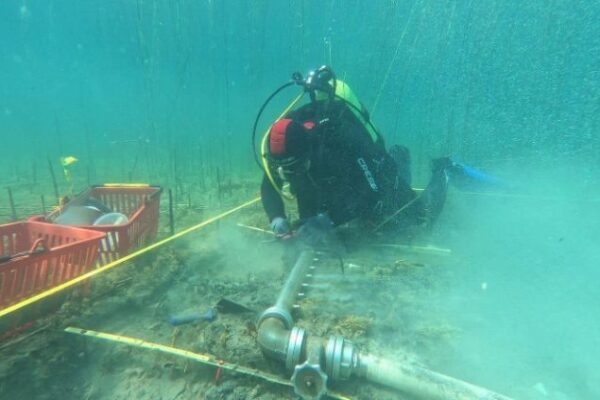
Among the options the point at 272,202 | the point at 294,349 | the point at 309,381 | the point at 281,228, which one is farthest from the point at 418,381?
the point at 272,202

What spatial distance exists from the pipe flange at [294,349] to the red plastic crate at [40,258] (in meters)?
2.30

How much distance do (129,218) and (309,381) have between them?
4.01m

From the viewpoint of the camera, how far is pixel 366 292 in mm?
3438

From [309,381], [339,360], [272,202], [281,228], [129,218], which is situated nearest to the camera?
[309,381]

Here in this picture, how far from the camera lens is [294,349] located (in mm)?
2141

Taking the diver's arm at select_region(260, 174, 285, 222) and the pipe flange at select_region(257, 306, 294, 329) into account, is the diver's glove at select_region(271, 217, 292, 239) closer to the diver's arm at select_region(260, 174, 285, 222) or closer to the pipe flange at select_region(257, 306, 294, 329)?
the diver's arm at select_region(260, 174, 285, 222)

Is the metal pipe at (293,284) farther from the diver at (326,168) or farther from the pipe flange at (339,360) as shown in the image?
the pipe flange at (339,360)

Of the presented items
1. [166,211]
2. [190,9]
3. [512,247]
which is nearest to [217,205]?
[166,211]

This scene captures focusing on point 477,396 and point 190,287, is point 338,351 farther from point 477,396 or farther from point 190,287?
point 190,287

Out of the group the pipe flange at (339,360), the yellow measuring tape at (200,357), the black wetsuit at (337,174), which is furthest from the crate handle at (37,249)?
the pipe flange at (339,360)

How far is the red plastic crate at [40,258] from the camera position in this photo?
281 centimetres

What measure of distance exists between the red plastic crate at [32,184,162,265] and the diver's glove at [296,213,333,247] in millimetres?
1942

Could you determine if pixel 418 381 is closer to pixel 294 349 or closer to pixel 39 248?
pixel 294 349

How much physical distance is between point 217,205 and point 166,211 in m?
1.11
